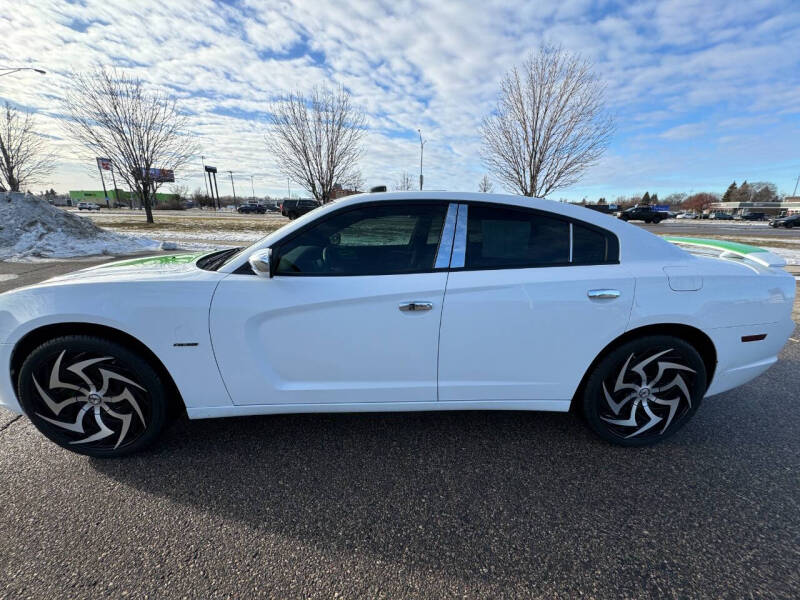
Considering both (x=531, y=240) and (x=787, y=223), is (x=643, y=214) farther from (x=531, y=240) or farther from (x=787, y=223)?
(x=531, y=240)

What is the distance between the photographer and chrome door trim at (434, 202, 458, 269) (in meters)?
2.09

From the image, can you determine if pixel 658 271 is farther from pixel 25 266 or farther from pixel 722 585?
pixel 25 266

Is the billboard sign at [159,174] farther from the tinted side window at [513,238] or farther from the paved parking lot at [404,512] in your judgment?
the tinted side window at [513,238]

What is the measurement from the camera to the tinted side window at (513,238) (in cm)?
213

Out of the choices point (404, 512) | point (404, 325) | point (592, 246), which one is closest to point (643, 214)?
point (592, 246)

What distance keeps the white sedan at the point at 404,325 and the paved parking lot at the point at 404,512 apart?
0.29m

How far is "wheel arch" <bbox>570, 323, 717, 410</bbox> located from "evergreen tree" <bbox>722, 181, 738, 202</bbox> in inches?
4973

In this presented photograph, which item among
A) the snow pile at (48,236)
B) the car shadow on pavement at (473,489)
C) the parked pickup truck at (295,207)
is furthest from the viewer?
the parked pickup truck at (295,207)

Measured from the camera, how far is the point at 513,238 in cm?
218

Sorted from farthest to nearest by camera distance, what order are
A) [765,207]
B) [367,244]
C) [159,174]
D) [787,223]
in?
[765,207], [787,223], [159,174], [367,244]

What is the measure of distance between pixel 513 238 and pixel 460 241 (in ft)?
1.11

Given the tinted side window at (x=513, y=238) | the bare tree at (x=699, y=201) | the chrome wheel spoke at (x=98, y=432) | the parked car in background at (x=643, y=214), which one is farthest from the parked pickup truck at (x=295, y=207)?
the bare tree at (x=699, y=201)

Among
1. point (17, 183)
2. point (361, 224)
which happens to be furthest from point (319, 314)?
point (17, 183)

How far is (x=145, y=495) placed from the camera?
76.2 inches
